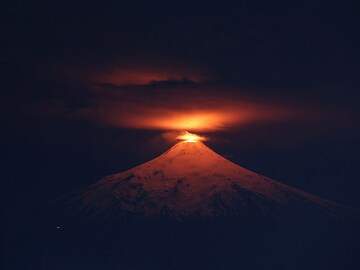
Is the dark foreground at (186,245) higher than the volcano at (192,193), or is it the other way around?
the volcano at (192,193)

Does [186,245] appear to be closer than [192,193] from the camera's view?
Yes

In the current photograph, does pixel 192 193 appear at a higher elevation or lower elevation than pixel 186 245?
higher

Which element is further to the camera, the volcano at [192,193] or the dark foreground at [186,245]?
the volcano at [192,193]

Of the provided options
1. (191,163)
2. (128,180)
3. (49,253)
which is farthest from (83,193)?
(49,253)

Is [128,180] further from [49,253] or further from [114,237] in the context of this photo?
[49,253]
